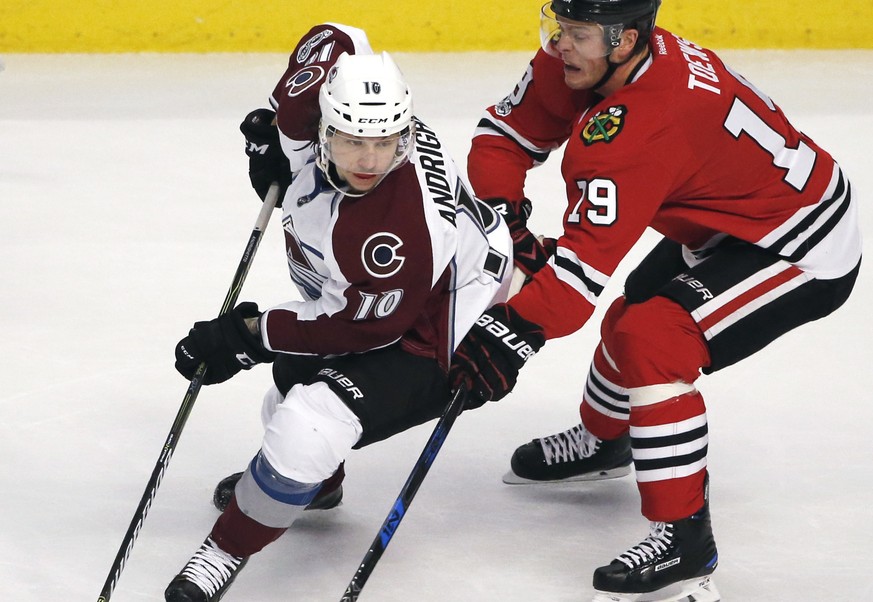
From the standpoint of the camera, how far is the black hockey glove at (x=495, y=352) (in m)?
2.39

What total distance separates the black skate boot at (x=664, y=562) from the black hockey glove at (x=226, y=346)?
2.39 feet

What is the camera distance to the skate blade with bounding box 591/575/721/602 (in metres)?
2.48

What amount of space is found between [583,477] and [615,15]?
3.44 ft

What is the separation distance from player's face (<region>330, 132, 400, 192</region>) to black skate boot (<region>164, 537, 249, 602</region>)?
68 centimetres

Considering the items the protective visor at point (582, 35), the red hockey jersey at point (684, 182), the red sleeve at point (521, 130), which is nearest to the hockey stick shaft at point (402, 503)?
the red hockey jersey at point (684, 182)

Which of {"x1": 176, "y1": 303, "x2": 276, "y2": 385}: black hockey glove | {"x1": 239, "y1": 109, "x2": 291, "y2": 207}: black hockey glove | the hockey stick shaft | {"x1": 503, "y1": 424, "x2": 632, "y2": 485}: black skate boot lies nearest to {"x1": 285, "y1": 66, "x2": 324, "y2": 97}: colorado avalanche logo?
{"x1": 239, "y1": 109, "x2": 291, "y2": 207}: black hockey glove

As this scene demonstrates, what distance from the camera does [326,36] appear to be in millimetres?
2670

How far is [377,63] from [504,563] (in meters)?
1.00

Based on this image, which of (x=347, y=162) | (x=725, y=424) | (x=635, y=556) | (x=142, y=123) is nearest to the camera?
(x=347, y=162)

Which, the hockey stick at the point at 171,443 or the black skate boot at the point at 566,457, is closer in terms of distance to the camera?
the hockey stick at the point at 171,443

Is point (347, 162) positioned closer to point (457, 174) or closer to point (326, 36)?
point (457, 174)

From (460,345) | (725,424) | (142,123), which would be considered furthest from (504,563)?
(142,123)

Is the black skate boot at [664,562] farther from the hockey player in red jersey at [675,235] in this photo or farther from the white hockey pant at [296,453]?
the white hockey pant at [296,453]

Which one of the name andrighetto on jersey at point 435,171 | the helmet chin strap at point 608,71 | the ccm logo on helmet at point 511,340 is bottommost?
the ccm logo on helmet at point 511,340
